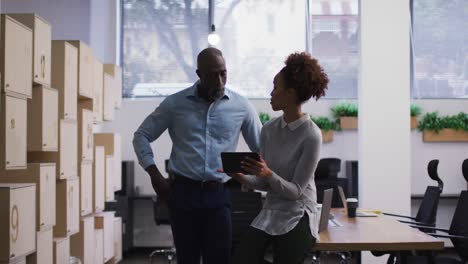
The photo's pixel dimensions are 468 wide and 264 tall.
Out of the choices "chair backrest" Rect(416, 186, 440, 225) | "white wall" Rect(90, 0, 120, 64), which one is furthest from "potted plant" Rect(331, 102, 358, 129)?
"white wall" Rect(90, 0, 120, 64)

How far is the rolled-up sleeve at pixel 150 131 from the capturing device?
321cm

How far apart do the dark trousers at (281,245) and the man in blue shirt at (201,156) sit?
1.20ft

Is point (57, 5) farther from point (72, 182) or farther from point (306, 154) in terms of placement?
point (306, 154)

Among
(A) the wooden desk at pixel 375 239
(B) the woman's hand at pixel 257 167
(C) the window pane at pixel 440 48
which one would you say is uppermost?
(C) the window pane at pixel 440 48

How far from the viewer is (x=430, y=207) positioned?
519 cm

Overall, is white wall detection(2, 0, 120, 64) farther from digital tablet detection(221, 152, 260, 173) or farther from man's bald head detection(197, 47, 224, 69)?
digital tablet detection(221, 152, 260, 173)

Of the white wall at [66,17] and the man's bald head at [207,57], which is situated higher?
the white wall at [66,17]

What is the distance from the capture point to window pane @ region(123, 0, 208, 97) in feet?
26.9

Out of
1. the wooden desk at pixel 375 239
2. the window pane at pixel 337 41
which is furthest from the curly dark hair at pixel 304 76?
the window pane at pixel 337 41

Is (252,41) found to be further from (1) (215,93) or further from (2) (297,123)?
(2) (297,123)

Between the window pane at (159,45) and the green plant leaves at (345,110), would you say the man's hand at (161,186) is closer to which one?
the green plant leaves at (345,110)

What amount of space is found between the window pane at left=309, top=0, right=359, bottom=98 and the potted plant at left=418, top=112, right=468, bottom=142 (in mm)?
1020

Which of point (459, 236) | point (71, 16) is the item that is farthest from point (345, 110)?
point (459, 236)

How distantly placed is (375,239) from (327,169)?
12.8 feet
